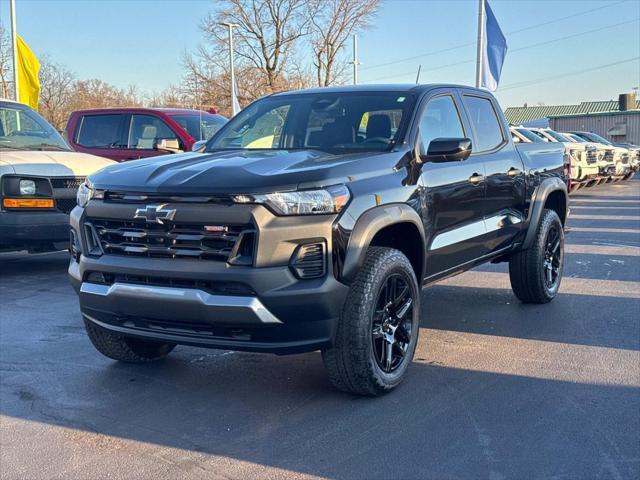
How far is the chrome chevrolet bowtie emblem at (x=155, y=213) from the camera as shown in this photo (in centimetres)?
384

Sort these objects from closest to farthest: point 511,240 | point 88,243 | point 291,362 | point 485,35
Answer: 1. point 88,243
2. point 291,362
3. point 511,240
4. point 485,35

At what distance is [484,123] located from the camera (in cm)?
599

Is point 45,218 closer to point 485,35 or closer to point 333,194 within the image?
point 333,194

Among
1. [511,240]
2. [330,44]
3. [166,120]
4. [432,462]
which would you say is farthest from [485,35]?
[330,44]

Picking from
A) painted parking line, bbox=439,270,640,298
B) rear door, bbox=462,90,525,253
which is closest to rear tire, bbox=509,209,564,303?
rear door, bbox=462,90,525,253

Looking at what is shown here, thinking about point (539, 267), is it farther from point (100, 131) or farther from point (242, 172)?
point (100, 131)

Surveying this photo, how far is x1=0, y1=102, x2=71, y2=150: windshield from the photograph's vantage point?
27.5ft

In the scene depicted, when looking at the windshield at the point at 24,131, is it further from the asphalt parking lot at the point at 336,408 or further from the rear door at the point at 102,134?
the asphalt parking lot at the point at 336,408

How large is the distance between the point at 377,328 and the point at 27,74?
1618 cm

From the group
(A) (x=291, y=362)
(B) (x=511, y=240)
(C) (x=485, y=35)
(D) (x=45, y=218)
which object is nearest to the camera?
(A) (x=291, y=362)

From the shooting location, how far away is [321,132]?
201 inches

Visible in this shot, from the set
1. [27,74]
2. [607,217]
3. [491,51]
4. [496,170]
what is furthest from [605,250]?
[27,74]

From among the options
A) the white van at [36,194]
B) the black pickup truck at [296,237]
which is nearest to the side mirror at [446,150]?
A: the black pickup truck at [296,237]

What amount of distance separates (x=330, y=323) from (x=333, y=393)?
2.42ft
